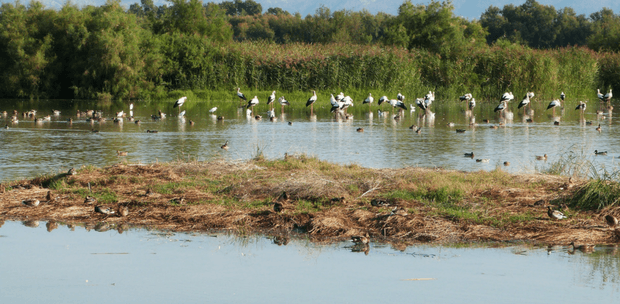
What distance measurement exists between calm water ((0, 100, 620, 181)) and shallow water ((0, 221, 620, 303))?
4698 millimetres

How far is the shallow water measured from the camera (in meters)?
6.75

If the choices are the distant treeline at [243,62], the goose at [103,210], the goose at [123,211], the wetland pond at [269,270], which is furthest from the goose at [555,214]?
the distant treeline at [243,62]

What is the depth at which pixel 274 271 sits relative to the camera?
24.8ft

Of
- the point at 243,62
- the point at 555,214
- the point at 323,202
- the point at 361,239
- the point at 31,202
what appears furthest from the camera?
the point at 243,62

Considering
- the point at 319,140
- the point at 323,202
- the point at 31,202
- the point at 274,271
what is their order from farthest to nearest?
the point at 319,140, the point at 31,202, the point at 323,202, the point at 274,271

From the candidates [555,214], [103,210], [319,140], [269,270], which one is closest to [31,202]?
[103,210]

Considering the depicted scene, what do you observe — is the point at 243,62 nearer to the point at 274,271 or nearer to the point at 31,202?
the point at 31,202

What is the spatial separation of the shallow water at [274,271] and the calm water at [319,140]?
4698 mm

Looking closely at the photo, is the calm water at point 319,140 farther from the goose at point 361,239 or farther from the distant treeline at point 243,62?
the distant treeline at point 243,62

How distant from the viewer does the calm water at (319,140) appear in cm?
1541

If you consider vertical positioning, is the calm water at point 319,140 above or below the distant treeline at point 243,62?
below

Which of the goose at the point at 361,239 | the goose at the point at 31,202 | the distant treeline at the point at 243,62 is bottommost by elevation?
the goose at the point at 361,239

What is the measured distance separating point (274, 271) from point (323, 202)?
2442mm

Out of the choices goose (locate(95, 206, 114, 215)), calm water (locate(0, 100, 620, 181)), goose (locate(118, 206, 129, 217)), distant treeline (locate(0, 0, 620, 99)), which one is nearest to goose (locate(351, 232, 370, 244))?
goose (locate(118, 206, 129, 217))
